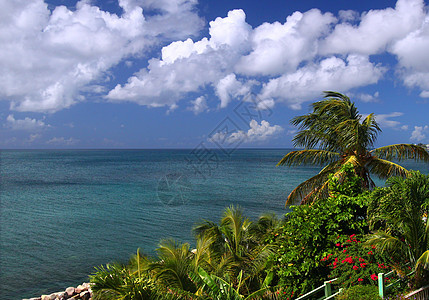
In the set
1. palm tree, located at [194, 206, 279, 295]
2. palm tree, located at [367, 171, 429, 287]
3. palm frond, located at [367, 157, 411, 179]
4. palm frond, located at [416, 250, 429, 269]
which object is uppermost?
palm frond, located at [367, 157, 411, 179]

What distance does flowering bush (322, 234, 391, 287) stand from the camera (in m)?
7.52

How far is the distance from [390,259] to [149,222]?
23141mm

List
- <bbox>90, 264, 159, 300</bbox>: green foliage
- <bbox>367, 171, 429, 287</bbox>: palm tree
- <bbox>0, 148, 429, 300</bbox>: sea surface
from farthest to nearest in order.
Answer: <bbox>0, 148, 429, 300</bbox>: sea surface → <bbox>367, 171, 429, 287</bbox>: palm tree → <bbox>90, 264, 159, 300</bbox>: green foliage

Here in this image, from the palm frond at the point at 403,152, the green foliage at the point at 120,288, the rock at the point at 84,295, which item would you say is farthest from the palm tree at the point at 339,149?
the rock at the point at 84,295

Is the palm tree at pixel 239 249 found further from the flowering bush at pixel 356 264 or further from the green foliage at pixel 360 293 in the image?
the green foliage at pixel 360 293

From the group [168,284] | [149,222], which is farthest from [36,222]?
[168,284]

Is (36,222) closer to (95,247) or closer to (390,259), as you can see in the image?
(95,247)

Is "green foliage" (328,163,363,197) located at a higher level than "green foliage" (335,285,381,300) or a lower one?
higher

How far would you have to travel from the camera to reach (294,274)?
28.1ft

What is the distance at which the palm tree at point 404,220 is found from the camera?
24.4 ft

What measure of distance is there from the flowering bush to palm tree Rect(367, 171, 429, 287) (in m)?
0.33

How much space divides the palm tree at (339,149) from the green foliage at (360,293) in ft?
16.7

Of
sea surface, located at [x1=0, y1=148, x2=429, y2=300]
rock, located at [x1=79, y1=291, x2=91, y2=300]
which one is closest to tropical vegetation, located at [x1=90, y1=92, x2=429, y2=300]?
rock, located at [x1=79, y1=291, x2=91, y2=300]

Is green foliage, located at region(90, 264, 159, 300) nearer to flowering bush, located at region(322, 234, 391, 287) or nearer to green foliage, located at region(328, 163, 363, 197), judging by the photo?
flowering bush, located at region(322, 234, 391, 287)
